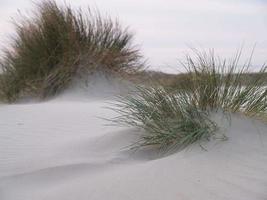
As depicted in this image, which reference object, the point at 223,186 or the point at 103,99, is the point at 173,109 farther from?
the point at 103,99

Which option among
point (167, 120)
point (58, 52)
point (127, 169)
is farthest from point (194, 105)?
point (58, 52)

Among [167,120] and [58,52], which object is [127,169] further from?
[58,52]

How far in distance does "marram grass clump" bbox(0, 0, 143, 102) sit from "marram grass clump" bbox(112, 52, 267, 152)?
5.30 m

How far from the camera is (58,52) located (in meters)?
10.1

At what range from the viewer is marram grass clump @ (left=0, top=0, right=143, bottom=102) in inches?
389

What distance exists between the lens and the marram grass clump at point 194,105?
13.0ft

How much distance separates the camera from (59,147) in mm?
4496

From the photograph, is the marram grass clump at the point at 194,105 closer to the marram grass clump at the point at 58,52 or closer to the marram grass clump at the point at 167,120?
the marram grass clump at the point at 167,120

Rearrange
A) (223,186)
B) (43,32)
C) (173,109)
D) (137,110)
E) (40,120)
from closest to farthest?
1. (223,186)
2. (173,109)
3. (137,110)
4. (40,120)
5. (43,32)

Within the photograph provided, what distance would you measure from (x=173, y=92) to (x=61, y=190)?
1.71 m

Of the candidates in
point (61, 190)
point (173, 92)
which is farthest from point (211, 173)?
point (173, 92)

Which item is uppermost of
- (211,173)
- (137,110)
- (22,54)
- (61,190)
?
(22,54)

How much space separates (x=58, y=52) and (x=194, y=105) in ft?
21.0

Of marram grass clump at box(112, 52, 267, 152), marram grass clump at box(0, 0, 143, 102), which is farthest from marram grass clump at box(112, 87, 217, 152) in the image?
marram grass clump at box(0, 0, 143, 102)
